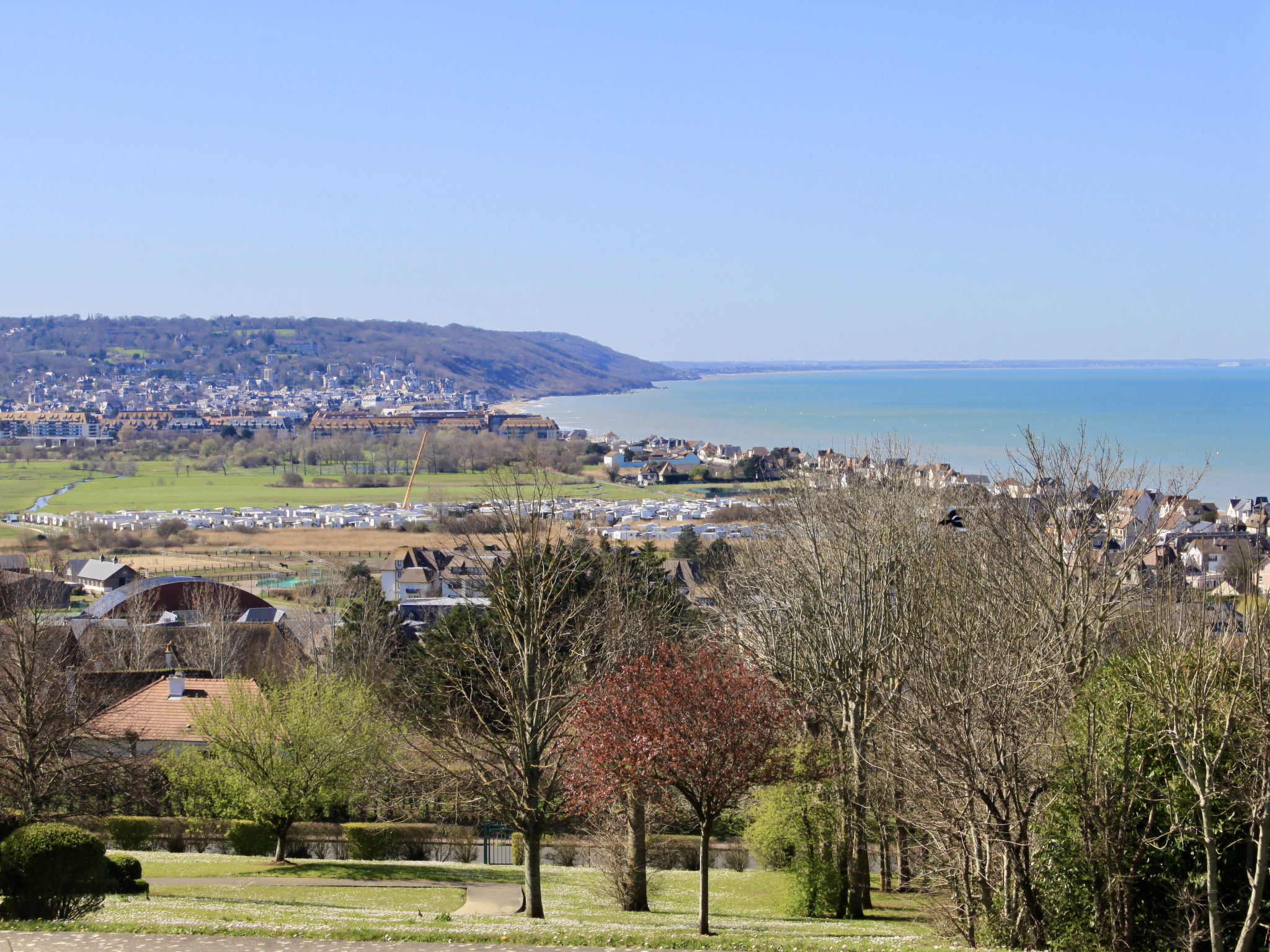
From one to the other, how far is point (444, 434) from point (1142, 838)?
15661 cm

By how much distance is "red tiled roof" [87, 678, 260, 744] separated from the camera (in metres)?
26.0

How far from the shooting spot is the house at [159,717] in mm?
25453

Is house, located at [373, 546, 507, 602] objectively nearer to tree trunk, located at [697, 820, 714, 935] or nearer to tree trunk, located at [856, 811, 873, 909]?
tree trunk, located at [856, 811, 873, 909]

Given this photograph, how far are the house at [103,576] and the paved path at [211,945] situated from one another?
54.7 meters

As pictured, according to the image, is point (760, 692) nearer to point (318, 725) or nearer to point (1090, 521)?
point (1090, 521)

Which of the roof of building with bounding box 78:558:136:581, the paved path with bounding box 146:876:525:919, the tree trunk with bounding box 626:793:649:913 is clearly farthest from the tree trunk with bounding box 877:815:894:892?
the roof of building with bounding box 78:558:136:581

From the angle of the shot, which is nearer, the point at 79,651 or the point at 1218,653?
the point at 1218,653

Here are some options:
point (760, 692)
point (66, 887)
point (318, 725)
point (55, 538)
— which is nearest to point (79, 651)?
point (318, 725)

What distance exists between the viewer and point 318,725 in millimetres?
21141

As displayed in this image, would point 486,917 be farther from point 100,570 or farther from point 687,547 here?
point 100,570

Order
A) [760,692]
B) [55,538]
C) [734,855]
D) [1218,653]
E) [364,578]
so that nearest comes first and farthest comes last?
[1218,653], [760,692], [734,855], [364,578], [55,538]

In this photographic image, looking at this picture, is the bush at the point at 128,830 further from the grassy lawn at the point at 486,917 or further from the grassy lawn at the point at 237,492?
the grassy lawn at the point at 237,492

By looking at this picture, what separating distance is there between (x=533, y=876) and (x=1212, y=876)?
847 cm

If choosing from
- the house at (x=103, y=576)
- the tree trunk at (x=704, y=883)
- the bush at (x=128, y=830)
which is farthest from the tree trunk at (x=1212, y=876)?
the house at (x=103, y=576)
